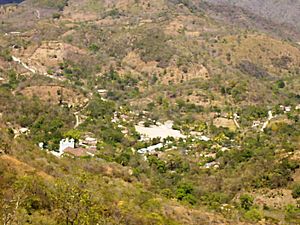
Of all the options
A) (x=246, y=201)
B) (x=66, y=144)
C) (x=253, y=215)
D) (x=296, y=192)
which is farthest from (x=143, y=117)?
(x=253, y=215)

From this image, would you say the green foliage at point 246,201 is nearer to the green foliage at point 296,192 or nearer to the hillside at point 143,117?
the hillside at point 143,117

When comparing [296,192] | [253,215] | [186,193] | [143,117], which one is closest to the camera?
[253,215]

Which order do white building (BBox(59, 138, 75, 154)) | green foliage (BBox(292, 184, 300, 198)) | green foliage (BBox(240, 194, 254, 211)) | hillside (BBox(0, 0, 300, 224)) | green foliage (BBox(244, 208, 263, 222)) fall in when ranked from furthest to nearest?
1. white building (BBox(59, 138, 75, 154))
2. green foliage (BBox(292, 184, 300, 198))
3. green foliage (BBox(240, 194, 254, 211))
4. green foliage (BBox(244, 208, 263, 222))
5. hillside (BBox(0, 0, 300, 224))

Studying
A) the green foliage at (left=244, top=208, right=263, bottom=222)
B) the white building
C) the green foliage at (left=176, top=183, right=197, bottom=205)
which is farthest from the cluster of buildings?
the green foliage at (left=244, top=208, right=263, bottom=222)

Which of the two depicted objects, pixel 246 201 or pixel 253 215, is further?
pixel 246 201

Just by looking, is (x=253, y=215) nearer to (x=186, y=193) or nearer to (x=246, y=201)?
(x=246, y=201)

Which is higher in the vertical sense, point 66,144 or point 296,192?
point 296,192

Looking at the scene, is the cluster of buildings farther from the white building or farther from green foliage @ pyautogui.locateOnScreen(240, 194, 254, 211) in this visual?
→ green foliage @ pyautogui.locateOnScreen(240, 194, 254, 211)

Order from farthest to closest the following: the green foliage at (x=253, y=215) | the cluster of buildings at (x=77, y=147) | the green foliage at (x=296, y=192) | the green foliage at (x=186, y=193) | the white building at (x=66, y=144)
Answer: the white building at (x=66, y=144) → the cluster of buildings at (x=77, y=147) → the green foliage at (x=296, y=192) → the green foliage at (x=186, y=193) → the green foliage at (x=253, y=215)

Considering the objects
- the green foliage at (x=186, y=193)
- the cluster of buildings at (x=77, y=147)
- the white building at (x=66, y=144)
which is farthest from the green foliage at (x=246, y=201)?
the white building at (x=66, y=144)
